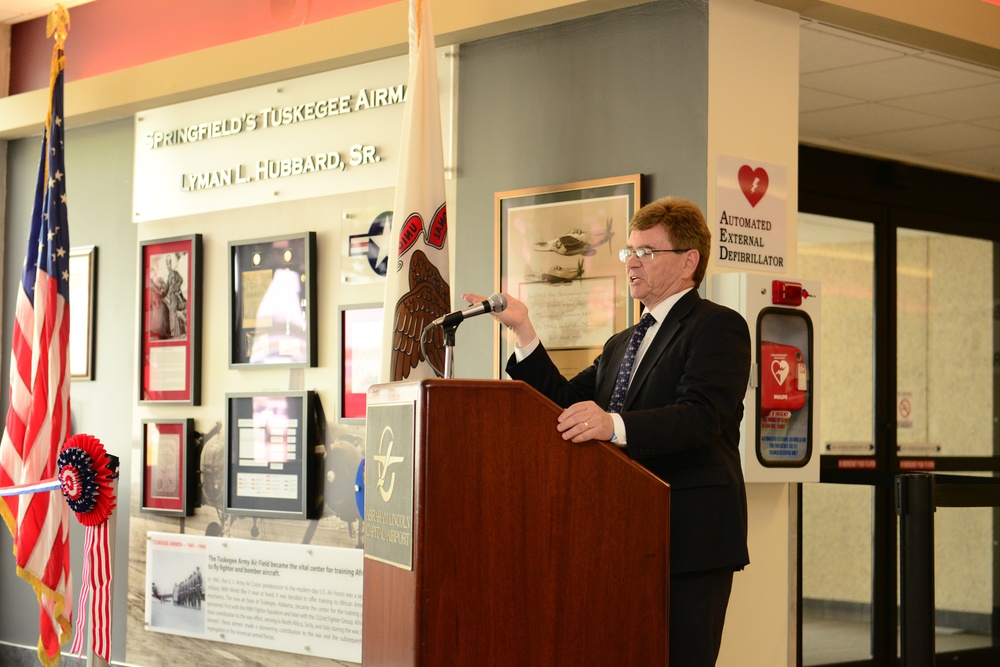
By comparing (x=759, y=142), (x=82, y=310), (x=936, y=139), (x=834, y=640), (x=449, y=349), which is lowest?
(x=834, y=640)

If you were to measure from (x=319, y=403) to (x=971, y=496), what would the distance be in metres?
2.51

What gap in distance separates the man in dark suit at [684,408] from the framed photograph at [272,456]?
1.89 meters

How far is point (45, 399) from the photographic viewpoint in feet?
16.1

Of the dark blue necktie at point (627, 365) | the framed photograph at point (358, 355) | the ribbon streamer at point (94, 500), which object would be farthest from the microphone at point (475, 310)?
the framed photograph at point (358, 355)

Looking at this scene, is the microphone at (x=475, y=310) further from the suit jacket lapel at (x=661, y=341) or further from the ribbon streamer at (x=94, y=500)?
the ribbon streamer at (x=94, y=500)

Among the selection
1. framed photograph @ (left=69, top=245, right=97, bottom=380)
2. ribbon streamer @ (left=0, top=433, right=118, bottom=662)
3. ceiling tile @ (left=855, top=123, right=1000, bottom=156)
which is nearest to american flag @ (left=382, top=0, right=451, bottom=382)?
ribbon streamer @ (left=0, top=433, right=118, bottom=662)

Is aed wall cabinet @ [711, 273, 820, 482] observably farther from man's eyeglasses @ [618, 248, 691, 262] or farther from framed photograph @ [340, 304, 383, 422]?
framed photograph @ [340, 304, 383, 422]

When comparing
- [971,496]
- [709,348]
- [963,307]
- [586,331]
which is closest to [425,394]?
[709,348]

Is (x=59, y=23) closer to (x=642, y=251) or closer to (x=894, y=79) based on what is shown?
(x=642, y=251)

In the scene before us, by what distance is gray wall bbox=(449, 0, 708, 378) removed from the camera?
3705 millimetres

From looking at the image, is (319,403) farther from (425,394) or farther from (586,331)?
(425,394)

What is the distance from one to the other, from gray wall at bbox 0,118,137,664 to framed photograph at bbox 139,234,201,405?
125 millimetres

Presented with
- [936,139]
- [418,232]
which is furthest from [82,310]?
[936,139]

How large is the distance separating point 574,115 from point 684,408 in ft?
5.69
